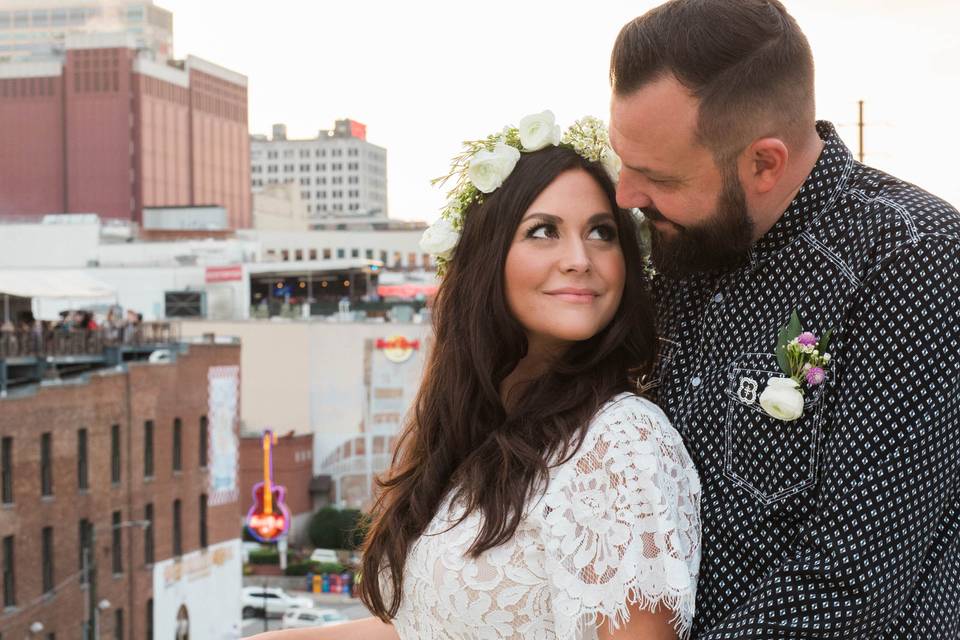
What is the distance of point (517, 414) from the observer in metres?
3.06

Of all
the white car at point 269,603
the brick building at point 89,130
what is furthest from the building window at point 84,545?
the brick building at point 89,130

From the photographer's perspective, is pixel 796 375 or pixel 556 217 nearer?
pixel 796 375

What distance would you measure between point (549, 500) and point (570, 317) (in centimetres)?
50

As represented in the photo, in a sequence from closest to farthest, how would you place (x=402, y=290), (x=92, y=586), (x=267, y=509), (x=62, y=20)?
1. (x=92, y=586)
2. (x=267, y=509)
3. (x=402, y=290)
4. (x=62, y=20)

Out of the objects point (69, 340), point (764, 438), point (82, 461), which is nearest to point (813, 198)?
point (764, 438)

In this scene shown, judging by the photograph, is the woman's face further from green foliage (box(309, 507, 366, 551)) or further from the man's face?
green foliage (box(309, 507, 366, 551))

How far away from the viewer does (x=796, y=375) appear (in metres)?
2.56

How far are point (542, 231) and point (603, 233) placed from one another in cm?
14

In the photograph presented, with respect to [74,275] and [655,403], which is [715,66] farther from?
[74,275]

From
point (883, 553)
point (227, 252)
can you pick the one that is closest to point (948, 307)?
point (883, 553)

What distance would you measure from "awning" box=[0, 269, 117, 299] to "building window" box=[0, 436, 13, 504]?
5884 millimetres

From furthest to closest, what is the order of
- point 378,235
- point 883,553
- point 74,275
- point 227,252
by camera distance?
1. point 378,235
2. point 227,252
3. point 74,275
4. point 883,553

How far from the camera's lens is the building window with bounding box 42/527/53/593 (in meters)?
27.6

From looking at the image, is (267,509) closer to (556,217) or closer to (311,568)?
(311,568)
